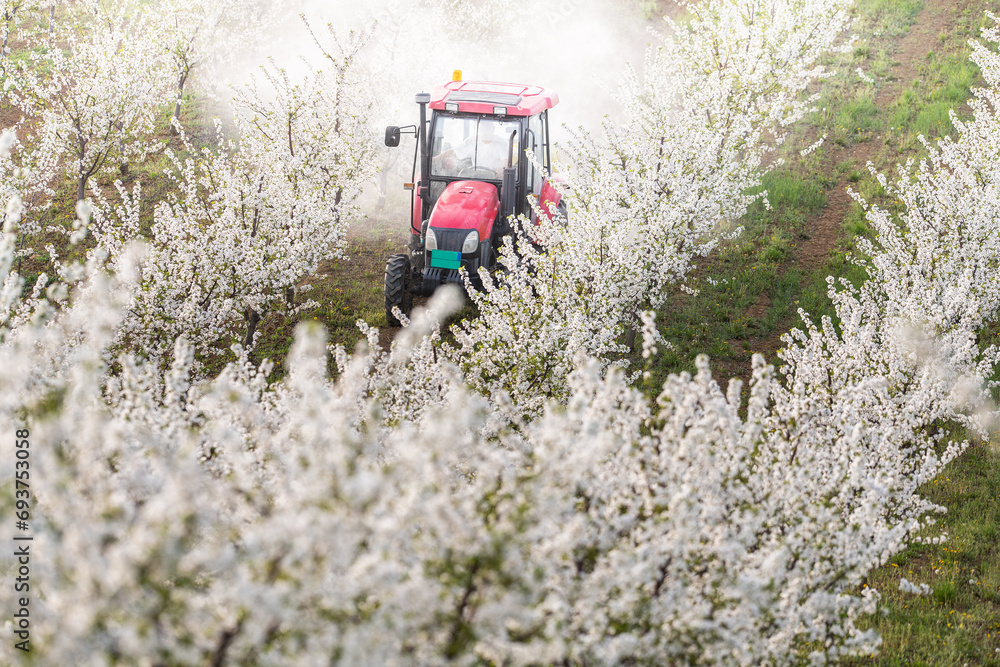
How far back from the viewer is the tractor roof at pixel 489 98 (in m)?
10.1

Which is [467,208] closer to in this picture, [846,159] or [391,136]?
[391,136]

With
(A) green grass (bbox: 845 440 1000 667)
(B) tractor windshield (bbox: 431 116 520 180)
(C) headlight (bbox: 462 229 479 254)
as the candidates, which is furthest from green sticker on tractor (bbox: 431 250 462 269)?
(A) green grass (bbox: 845 440 1000 667)

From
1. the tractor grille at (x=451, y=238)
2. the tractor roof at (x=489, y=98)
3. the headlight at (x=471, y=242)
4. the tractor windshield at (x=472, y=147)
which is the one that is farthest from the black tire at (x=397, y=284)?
the tractor roof at (x=489, y=98)

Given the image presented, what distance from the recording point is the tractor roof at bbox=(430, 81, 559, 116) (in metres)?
10.1

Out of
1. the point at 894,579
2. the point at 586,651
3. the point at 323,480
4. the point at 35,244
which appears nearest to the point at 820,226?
the point at 894,579

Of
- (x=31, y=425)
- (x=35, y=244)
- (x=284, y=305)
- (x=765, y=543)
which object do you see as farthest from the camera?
(x=35, y=244)

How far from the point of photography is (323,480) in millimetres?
2574

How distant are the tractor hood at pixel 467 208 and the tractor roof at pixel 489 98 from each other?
1214 millimetres

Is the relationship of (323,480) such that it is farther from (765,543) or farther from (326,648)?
(765,543)

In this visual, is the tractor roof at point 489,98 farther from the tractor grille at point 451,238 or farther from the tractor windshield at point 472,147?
the tractor grille at point 451,238

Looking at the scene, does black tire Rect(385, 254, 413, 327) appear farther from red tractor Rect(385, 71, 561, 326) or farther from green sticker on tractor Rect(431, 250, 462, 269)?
green sticker on tractor Rect(431, 250, 462, 269)

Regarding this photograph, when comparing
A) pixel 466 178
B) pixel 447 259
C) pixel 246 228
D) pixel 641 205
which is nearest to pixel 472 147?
pixel 466 178

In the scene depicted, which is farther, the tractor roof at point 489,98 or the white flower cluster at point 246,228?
the tractor roof at point 489,98

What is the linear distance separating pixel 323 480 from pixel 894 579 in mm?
7091
